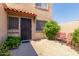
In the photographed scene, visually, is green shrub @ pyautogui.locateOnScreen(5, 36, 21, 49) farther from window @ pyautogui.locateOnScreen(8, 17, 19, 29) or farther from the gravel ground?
the gravel ground

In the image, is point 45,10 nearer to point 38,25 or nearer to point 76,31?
point 38,25

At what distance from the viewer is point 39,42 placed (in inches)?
148

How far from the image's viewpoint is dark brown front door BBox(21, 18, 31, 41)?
374 centimetres

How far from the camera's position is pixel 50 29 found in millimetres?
3883

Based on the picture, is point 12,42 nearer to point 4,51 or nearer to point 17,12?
point 4,51

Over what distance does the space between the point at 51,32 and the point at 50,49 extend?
434mm

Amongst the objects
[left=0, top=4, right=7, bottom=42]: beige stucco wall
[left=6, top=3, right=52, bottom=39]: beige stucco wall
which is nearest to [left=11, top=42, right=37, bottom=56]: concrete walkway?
[left=6, top=3, right=52, bottom=39]: beige stucco wall

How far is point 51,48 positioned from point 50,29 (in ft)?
1.59

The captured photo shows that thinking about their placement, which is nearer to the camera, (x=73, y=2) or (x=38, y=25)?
(x=73, y=2)

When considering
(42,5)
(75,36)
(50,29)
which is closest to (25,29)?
(50,29)

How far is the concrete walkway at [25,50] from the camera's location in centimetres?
355

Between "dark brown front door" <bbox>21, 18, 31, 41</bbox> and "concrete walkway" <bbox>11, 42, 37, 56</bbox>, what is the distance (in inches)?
6.3

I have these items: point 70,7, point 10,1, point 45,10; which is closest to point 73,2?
point 70,7

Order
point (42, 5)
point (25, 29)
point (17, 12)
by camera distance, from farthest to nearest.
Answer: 1. point (42, 5)
2. point (25, 29)
3. point (17, 12)
